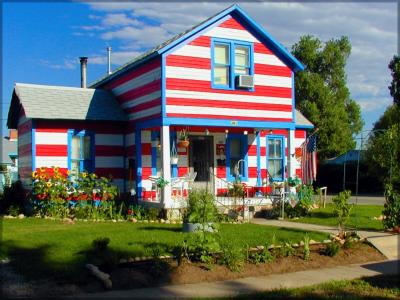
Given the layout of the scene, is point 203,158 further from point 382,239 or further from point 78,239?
point 78,239

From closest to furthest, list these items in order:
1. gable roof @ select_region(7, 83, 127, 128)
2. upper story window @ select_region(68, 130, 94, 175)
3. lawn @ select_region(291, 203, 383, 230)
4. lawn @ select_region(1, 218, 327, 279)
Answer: lawn @ select_region(1, 218, 327, 279)
lawn @ select_region(291, 203, 383, 230)
gable roof @ select_region(7, 83, 127, 128)
upper story window @ select_region(68, 130, 94, 175)

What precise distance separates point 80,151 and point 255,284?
10.6m

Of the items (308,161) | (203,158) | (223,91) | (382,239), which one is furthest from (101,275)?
(308,161)

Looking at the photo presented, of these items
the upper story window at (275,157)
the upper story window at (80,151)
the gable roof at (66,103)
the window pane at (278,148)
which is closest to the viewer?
the gable roof at (66,103)

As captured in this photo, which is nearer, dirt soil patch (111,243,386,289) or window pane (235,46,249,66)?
dirt soil patch (111,243,386,289)

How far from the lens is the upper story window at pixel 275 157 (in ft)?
65.6

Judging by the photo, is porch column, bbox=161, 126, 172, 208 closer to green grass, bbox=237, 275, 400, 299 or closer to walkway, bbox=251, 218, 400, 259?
walkway, bbox=251, 218, 400, 259

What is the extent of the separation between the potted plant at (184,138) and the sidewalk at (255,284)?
8129 millimetres

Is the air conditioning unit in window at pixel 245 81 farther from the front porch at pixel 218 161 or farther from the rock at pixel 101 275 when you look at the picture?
the rock at pixel 101 275

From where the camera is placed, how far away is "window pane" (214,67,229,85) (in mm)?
16422

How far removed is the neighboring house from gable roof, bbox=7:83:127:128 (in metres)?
0.03

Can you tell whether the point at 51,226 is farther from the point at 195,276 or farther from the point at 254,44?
the point at 254,44

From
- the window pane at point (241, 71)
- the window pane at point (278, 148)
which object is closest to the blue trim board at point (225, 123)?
the window pane at point (241, 71)

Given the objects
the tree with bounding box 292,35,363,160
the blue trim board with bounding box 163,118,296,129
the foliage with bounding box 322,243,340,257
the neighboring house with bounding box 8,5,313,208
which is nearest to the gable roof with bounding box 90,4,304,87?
the neighboring house with bounding box 8,5,313,208
